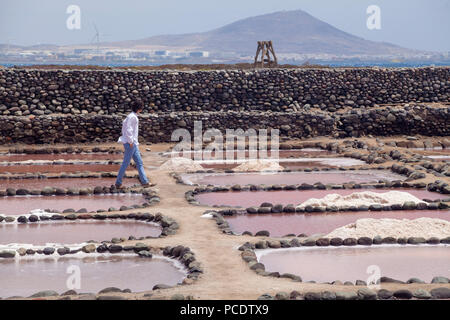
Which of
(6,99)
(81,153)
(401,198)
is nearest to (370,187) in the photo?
(401,198)

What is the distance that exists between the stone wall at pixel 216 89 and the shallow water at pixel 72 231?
49.6ft

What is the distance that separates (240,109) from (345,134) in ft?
13.5

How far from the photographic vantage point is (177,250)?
10711mm

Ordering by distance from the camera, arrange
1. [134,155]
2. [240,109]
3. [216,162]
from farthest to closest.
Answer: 1. [240,109]
2. [216,162]
3. [134,155]

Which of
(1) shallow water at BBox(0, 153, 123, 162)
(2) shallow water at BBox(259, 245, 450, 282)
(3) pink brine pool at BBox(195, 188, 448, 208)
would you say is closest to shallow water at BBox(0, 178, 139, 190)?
(3) pink brine pool at BBox(195, 188, 448, 208)

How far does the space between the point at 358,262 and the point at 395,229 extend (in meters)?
1.60

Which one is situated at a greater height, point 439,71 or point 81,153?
point 439,71

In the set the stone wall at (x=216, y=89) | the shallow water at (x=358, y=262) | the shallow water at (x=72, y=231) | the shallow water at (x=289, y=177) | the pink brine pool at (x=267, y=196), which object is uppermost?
the stone wall at (x=216, y=89)

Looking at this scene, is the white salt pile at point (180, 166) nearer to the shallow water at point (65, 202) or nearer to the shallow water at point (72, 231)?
the shallow water at point (65, 202)

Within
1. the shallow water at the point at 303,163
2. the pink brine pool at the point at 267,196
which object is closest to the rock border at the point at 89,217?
the pink brine pool at the point at 267,196

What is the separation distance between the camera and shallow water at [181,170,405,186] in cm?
1808

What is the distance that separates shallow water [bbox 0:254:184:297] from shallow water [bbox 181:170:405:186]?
24.0 feet

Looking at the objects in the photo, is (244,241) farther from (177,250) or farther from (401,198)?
(401,198)

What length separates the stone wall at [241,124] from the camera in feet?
86.2
